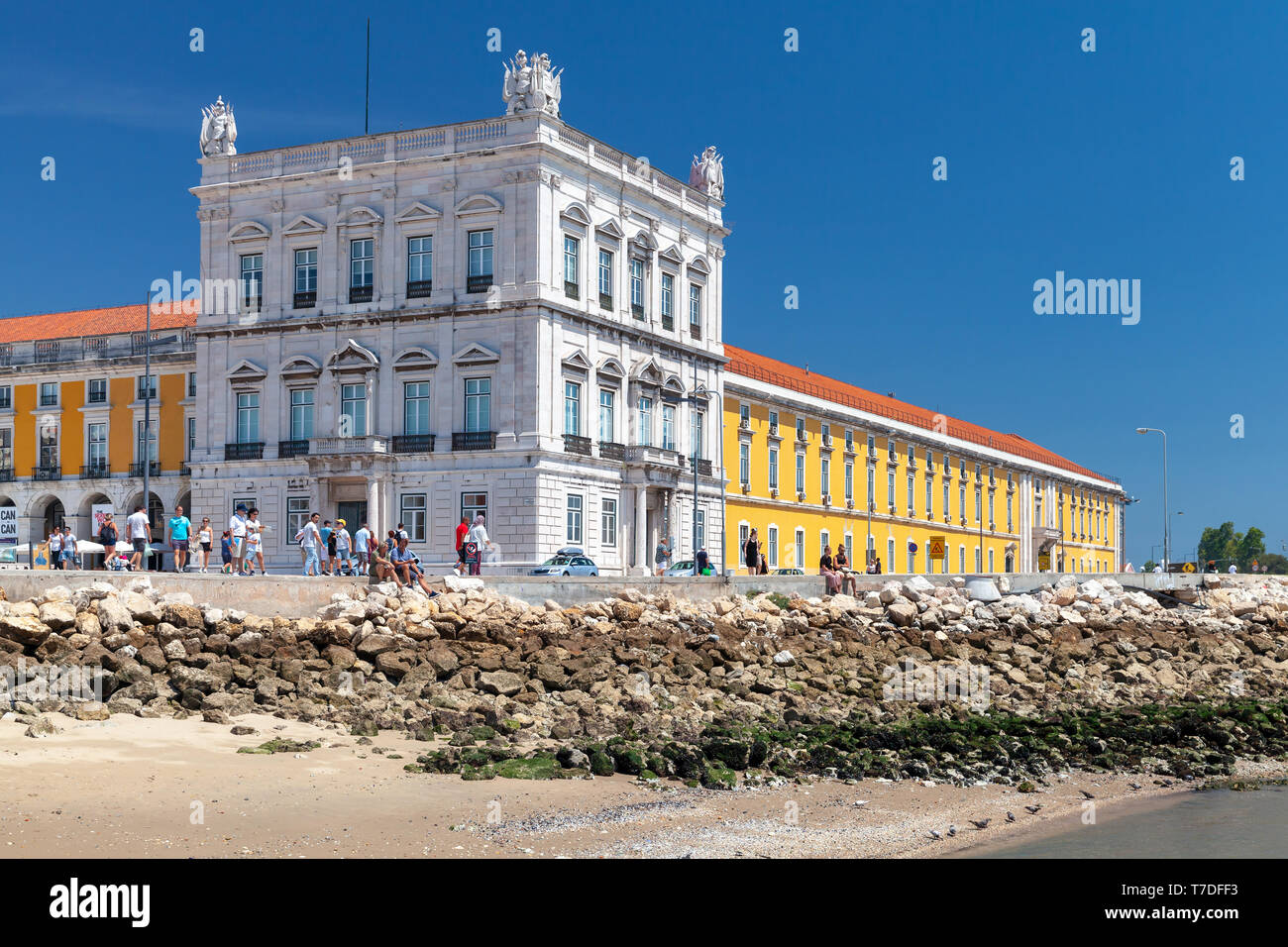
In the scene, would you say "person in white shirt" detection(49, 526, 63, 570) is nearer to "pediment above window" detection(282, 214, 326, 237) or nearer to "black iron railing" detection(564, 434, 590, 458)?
"pediment above window" detection(282, 214, 326, 237)

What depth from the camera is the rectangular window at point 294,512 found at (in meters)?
48.1

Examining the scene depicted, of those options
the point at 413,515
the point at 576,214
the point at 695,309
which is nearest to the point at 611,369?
the point at 576,214

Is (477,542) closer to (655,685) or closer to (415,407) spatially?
(415,407)

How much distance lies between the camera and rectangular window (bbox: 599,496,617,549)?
158 ft

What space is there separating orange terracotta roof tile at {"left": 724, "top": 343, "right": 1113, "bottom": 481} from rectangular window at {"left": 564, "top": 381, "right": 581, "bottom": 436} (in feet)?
37.7

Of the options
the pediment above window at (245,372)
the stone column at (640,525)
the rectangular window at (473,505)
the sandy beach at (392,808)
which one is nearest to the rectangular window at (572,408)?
the rectangular window at (473,505)

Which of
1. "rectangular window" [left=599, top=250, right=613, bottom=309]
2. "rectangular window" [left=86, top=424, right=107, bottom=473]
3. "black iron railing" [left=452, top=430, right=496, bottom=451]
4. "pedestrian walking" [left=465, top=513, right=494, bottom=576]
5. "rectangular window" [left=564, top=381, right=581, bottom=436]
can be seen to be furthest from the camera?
"rectangular window" [left=86, top=424, right=107, bottom=473]

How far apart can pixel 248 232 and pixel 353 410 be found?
26.3ft

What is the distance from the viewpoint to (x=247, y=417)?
1970 inches

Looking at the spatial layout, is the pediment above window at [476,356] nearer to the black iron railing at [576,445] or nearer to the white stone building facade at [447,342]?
the white stone building facade at [447,342]

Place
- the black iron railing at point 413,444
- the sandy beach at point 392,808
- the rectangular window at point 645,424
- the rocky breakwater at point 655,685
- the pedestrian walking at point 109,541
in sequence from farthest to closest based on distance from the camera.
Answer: the rectangular window at point 645,424
the black iron railing at point 413,444
the pedestrian walking at point 109,541
the rocky breakwater at point 655,685
the sandy beach at point 392,808

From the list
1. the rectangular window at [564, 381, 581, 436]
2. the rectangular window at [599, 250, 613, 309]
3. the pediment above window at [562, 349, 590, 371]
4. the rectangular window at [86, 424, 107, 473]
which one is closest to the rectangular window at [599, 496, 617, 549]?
the rectangular window at [564, 381, 581, 436]

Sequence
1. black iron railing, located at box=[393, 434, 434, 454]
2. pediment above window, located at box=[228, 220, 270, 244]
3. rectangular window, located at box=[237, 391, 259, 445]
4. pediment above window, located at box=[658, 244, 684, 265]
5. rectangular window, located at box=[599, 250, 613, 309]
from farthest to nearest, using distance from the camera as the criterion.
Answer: pediment above window, located at box=[658, 244, 684, 265]
rectangular window, located at box=[237, 391, 259, 445]
pediment above window, located at box=[228, 220, 270, 244]
rectangular window, located at box=[599, 250, 613, 309]
black iron railing, located at box=[393, 434, 434, 454]

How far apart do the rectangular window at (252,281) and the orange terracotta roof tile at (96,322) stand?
10.3m
